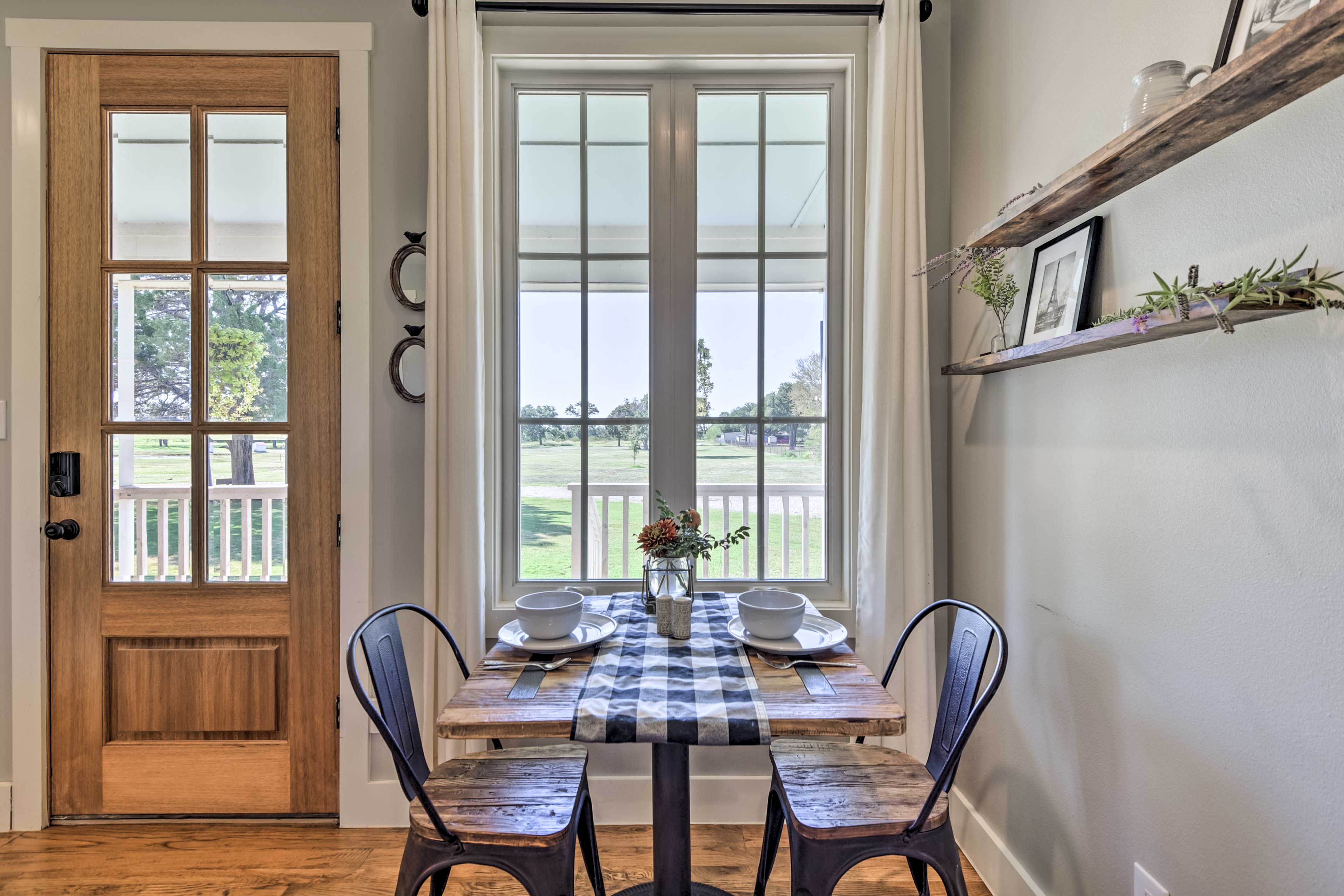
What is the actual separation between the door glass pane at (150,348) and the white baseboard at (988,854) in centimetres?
264

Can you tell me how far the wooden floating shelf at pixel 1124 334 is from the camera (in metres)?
0.90

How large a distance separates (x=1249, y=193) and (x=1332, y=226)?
0.16m

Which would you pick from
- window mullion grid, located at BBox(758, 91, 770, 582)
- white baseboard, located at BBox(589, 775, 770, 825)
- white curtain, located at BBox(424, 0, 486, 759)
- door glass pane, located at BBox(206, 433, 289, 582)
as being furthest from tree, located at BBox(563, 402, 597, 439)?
white baseboard, located at BBox(589, 775, 770, 825)

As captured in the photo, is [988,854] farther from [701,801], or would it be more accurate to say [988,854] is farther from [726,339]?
[726,339]

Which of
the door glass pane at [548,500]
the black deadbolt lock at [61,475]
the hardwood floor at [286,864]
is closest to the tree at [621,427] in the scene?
the door glass pane at [548,500]

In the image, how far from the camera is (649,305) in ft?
6.98

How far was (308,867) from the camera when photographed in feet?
5.94

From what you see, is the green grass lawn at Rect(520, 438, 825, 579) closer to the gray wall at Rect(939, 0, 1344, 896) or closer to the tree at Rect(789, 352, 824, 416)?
the tree at Rect(789, 352, 824, 416)

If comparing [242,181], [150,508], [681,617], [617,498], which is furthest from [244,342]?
[681,617]

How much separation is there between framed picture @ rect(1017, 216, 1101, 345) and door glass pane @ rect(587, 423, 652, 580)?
1196mm

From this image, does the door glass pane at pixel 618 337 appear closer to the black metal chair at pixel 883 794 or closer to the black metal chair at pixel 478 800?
the black metal chair at pixel 478 800

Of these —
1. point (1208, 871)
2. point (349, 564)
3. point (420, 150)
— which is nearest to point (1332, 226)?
point (1208, 871)

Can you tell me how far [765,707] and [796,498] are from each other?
1146 millimetres

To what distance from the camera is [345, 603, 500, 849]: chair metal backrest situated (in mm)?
1158
